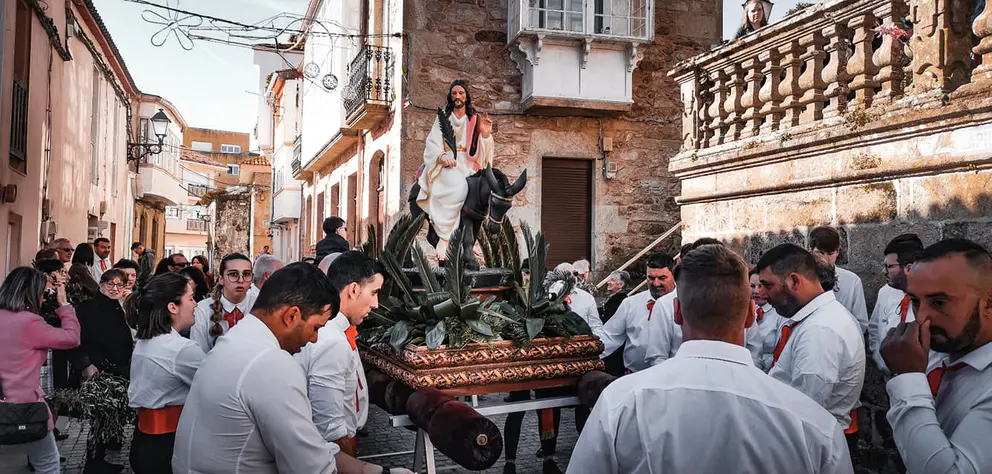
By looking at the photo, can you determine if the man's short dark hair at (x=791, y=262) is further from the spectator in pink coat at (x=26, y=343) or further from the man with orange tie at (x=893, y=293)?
the spectator in pink coat at (x=26, y=343)

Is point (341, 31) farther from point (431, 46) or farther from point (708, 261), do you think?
point (708, 261)

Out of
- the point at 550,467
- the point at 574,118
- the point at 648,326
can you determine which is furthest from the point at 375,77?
the point at 550,467

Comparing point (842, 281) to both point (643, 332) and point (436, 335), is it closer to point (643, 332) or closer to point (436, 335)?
point (643, 332)

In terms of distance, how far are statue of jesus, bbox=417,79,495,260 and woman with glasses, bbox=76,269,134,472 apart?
8.21 ft

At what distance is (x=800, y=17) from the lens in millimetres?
5598

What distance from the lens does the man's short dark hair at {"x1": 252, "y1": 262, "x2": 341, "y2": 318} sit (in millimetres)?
2432

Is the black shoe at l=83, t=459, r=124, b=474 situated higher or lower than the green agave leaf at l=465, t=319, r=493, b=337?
lower

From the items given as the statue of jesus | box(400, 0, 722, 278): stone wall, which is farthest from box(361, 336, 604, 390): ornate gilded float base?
box(400, 0, 722, 278): stone wall

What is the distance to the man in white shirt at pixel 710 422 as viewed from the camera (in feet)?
5.71

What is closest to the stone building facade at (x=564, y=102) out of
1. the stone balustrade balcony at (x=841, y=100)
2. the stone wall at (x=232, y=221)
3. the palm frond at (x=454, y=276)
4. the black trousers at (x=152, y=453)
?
the stone balustrade balcony at (x=841, y=100)

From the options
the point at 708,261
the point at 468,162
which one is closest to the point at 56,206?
the point at 468,162

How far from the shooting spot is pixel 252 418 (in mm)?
2217

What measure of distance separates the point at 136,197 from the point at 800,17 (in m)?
24.3

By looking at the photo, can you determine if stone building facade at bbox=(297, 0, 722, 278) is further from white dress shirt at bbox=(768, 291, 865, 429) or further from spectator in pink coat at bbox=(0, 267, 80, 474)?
white dress shirt at bbox=(768, 291, 865, 429)
